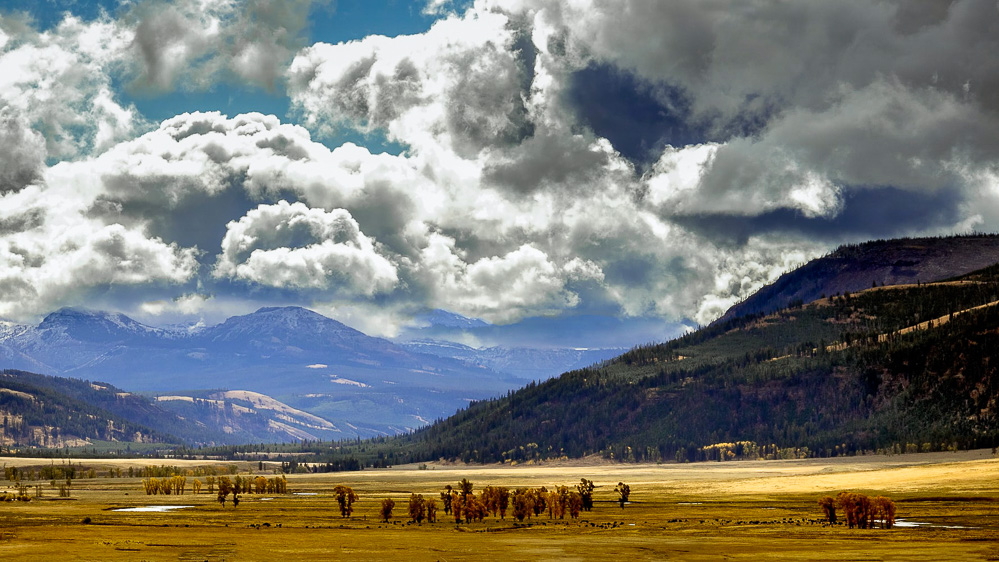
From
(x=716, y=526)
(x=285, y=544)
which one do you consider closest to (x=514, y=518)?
(x=716, y=526)

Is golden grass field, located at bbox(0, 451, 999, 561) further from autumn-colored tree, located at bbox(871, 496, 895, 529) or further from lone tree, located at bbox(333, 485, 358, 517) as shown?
autumn-colored tree, located at bbox(871, 496, 895, 529)

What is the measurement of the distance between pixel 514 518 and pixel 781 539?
52.4 meters

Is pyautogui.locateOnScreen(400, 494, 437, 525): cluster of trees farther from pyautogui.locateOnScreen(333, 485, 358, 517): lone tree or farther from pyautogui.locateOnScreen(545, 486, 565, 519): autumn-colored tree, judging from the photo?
pyautogui.locateOnScreen(545, 486, 565, 519): autumn-colored tree

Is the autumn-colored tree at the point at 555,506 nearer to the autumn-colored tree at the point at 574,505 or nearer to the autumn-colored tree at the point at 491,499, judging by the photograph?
the autumn-colored tree at the point at 574,505

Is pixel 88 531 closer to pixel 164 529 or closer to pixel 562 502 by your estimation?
pixel 164 529

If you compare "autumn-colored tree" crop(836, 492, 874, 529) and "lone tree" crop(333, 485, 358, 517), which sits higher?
"lone tree" crop(333, 485, 358, 517)

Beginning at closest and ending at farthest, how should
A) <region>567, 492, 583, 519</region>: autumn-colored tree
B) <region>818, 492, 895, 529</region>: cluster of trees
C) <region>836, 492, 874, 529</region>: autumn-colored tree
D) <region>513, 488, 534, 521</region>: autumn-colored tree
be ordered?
<region>818, 492, 895, 529</region>: cluster of trees, <region>836, 492, 874, 529</region>: autumn-colored tree, <region>513, 488, 534, 521</region>: autumn-colored tree, <region>567, 492, 583, 519</region>: autumn-colored tree

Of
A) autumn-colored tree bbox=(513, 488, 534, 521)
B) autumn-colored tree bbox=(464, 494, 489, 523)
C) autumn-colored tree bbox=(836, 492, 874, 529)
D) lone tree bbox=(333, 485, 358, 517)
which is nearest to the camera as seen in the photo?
autumn-colored tree bbox=(836, 492, 874, 529)

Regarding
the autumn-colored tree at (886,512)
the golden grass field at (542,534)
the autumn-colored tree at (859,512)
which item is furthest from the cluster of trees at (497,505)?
the autumn-colored tree at (886,512)

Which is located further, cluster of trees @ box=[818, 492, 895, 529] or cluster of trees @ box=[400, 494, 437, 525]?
cluster of trees @ box=[400, 494, 437, 525]

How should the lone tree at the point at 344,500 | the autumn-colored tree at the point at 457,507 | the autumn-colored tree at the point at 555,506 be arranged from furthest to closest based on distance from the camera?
the lone tree at the point at 344,500, the autumn-colored tree at the point at 555,506, the autumn-colored tree at the point at 457,507

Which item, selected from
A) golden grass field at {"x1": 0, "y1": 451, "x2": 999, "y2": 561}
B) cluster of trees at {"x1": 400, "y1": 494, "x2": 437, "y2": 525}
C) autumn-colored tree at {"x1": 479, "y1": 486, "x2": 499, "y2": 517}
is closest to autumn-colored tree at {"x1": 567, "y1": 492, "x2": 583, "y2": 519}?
golden grass field at {"x1": 0, "y1": 451, "x2": 999, "y2": 561}

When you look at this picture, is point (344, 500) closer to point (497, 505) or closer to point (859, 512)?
point (497, 505)

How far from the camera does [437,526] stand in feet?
451
